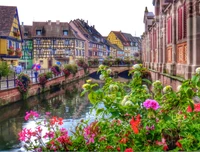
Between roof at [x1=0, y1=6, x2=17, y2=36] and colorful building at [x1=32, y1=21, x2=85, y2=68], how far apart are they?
20240 millimetres

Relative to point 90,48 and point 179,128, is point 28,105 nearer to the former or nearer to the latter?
point 179,128

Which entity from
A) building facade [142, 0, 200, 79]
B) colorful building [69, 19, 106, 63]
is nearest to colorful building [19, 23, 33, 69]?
colorful building [69, 19, 106, 63]

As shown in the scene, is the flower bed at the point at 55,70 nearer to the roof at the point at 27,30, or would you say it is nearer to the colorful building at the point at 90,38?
the roof at the point at 27,30

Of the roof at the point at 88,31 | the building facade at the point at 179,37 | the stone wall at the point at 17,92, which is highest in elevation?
the roof at the point at 88,31

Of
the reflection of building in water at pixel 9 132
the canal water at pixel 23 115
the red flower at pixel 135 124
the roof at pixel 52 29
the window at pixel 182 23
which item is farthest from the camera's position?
the roof at pixel 52 29

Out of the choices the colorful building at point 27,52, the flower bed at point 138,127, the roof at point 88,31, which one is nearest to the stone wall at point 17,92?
the flower bed at point 138,127

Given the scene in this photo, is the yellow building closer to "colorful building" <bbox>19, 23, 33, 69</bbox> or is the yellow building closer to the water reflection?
the water reflection

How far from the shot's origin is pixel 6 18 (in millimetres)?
40344

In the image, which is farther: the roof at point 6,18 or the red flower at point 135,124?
the roof at point 6,18

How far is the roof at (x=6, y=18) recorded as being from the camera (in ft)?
128

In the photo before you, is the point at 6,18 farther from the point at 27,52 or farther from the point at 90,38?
the point at 90,38

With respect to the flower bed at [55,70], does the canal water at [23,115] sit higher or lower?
lower

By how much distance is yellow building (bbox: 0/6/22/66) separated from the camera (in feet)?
125

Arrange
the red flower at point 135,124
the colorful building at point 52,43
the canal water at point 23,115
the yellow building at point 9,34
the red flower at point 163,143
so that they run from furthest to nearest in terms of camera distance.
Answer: the colorful building at point 52,43, the yellow building at point 9,34, the canal water at point 23,115, the red flower at point 163,143, the red flower at point 135,124
